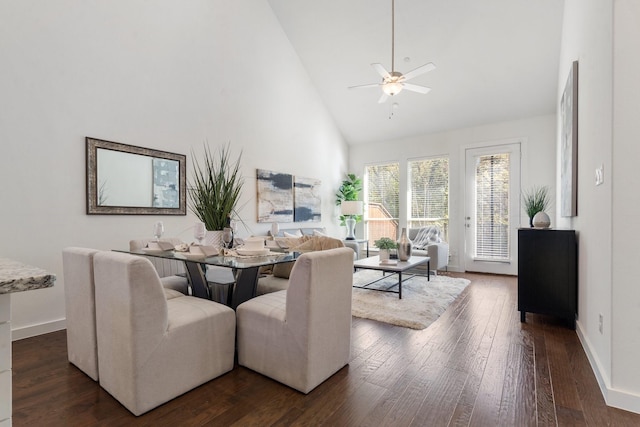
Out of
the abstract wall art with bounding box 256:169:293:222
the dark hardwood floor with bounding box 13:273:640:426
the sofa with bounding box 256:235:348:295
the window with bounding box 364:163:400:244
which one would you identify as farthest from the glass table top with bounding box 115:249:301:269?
the window with bounding box 364:163:400:244

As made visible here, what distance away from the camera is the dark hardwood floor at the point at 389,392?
1.67 metres

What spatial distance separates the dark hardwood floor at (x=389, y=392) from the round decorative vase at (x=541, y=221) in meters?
1.10

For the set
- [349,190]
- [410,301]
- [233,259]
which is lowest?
[410,301]

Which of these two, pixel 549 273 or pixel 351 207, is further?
pixel 351 207

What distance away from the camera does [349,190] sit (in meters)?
6.98

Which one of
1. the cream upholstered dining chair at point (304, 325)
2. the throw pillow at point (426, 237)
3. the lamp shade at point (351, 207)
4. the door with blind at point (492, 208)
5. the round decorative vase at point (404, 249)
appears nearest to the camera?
the cream upholstered dining chair at point (304, 325)

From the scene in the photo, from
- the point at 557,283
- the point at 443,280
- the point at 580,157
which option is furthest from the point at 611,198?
the point at 443,280

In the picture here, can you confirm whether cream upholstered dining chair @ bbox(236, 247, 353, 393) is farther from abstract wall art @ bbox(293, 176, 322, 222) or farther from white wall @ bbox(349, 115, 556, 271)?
white wall @ bbox(349, 115, 556, 271)

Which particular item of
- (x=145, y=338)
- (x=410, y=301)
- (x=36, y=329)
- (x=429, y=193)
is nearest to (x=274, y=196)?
(x=410, y=301)

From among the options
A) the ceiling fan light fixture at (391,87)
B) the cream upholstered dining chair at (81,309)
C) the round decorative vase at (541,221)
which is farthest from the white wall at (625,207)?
the cream upholstered dining chair at (81,309)

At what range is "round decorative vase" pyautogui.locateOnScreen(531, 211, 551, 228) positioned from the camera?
330 centimetres

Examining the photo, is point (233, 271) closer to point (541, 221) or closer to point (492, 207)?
point (541, 221)

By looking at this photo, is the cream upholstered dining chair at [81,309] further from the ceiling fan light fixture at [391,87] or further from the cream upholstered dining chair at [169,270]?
the ceiling fan light fixture at [391,87]

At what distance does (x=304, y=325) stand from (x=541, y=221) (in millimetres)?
2811
